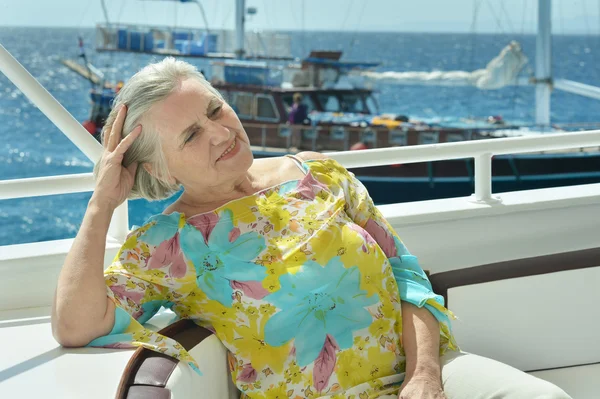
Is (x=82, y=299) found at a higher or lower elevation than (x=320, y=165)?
lower

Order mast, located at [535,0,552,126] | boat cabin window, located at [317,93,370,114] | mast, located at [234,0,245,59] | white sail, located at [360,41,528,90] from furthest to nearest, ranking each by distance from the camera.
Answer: white sail, located at [360,41,528,90] < boat cabin window, located at [317,93,370,114] < mast, located at [234,0,245,59] < mast, located at [535,0,552,126]

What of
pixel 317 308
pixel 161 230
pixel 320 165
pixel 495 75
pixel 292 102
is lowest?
pixel 317 308

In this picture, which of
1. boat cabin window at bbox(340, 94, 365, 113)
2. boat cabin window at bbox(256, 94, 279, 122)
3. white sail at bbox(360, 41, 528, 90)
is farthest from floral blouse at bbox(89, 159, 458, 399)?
white sail at bbox(360, 41, 528, 90)

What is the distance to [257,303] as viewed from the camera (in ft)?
4.57

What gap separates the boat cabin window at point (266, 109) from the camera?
21175 millimetres

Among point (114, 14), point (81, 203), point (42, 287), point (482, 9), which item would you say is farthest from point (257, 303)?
point (482, 9)

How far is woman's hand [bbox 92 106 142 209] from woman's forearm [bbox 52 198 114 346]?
0.08 m

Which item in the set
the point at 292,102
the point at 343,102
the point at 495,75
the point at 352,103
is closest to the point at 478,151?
the point at 292,102

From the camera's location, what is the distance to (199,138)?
141 cm

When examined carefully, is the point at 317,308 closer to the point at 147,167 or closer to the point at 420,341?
the point at 420,341

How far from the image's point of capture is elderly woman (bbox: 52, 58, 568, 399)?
1381mm

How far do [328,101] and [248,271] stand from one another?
21.7 metres

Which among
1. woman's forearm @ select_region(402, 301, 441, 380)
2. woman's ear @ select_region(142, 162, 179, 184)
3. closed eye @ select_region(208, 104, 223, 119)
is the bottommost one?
woman's forearm @ select_region(402, 301, 441, 380)

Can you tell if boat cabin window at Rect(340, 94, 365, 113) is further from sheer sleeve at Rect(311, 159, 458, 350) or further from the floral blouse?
the floral blouse
